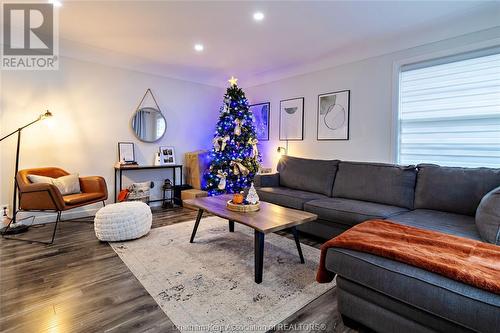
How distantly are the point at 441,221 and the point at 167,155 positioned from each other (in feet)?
13.9

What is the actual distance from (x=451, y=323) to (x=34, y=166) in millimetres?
4754

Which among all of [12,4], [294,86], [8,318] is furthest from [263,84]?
[8,318]

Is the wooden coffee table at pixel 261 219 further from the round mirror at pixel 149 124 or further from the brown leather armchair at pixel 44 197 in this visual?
the round mirror at pixel 149 124

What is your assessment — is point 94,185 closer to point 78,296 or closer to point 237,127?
point 78,296

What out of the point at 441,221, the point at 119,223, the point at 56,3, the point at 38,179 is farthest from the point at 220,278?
the point at 56,3

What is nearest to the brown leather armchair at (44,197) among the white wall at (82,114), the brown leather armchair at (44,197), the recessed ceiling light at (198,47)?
the brown leather armchair at (44,197)

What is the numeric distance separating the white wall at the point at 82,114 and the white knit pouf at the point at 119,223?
1545 millimetres

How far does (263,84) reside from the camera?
5230 millimetres

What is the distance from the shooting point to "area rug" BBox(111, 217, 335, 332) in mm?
1698

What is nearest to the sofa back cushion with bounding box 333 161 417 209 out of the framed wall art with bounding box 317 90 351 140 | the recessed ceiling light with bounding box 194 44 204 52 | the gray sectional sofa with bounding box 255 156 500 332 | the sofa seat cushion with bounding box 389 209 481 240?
the gray sectional sofa with bounding box 255 156 500 332

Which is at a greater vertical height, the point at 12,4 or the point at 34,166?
the point at 12,4

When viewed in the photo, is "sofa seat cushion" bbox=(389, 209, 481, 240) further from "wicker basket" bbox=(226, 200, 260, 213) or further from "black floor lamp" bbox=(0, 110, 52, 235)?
"black floor lamp" bbox=(0, 110, 52, 235)

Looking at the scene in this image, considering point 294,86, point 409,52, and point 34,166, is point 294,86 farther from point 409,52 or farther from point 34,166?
point 34,166

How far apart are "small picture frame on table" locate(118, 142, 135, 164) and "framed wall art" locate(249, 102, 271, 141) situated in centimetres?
237
